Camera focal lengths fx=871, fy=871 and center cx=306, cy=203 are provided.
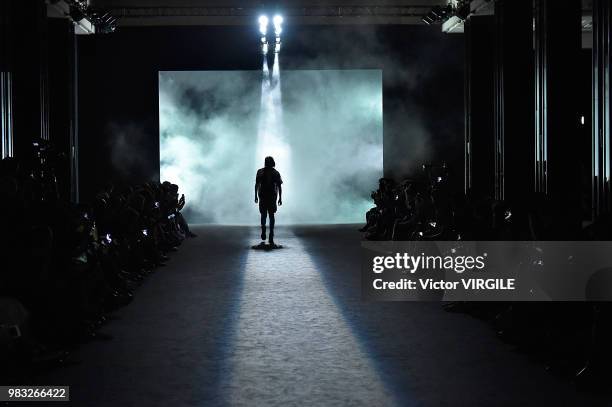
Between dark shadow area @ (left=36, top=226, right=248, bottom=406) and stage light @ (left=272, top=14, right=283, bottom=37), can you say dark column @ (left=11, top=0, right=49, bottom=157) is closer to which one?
stage light @ (left=272, top=14, right=283, bottom=37)

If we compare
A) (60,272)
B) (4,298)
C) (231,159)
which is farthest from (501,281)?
(231,159)

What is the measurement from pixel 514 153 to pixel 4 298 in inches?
431

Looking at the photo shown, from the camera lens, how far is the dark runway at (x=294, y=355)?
5059mm

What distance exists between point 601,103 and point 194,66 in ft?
45.5

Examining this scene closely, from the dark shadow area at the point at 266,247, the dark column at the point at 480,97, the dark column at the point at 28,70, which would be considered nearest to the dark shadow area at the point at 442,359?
the dark shadow area at the point at 266,247

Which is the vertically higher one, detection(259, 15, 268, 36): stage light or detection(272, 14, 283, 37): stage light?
detection(259, 15, 268, 36): stage light

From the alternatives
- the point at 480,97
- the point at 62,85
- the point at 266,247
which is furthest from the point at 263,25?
the point at 266,247

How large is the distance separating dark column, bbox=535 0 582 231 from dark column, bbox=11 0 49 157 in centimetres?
850

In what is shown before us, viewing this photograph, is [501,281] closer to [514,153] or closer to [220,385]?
[220,385]

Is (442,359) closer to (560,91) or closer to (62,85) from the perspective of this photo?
(560,91)

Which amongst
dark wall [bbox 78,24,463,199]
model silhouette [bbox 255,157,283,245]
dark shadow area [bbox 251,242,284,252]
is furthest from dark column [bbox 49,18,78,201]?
dark shadow area [bbox 251,242,284,252]

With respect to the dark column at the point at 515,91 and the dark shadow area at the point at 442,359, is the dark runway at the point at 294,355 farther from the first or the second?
the dark column at the point at 515,91

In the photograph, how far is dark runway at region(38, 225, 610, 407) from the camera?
5.06 m

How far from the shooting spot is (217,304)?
28.3 feet
